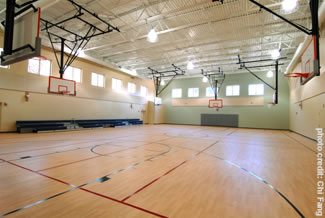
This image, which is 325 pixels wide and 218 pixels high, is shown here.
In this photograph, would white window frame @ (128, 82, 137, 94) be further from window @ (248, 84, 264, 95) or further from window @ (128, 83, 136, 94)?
A: window @ (248, 84, 264, 95)

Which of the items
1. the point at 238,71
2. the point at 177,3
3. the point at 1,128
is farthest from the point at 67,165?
the point at 238,71

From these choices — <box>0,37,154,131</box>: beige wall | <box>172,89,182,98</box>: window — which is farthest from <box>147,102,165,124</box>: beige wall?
<box>0,37,154,131</box>: beige wall

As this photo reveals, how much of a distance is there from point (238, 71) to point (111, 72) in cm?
1373

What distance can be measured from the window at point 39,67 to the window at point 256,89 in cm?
1900

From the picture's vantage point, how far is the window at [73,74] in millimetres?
13086

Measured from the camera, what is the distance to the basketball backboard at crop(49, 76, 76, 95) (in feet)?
38.0

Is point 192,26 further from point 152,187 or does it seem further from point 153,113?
point 153,113

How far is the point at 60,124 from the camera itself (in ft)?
39.4

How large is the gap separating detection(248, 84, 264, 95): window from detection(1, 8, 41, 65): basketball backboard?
63.8ft

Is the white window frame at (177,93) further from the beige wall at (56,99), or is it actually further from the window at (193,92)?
the beige wall at (56,99)

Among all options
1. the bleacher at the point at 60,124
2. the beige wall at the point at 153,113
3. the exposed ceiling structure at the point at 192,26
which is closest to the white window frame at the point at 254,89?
the exposed ceiling structure at the point at 192,26

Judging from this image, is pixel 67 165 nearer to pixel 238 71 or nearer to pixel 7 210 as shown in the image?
pixel 7 210

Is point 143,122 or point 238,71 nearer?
point 238,71

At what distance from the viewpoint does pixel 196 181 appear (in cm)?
341
